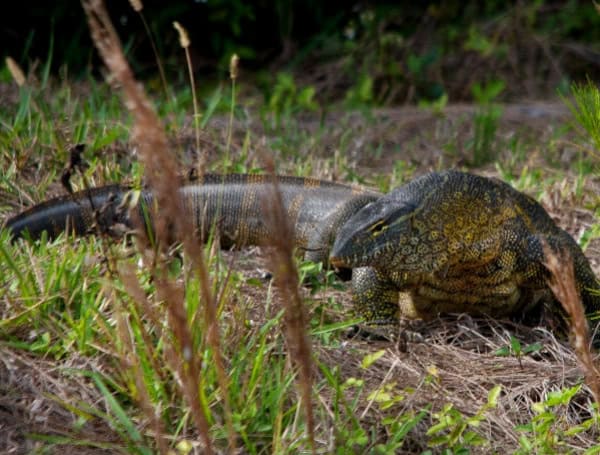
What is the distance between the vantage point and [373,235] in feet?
13.7

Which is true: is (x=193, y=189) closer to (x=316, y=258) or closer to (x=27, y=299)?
(x=316, y=258)

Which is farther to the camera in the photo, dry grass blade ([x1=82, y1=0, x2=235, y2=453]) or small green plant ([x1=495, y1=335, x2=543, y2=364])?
small green plant ([x1=495, y1=335, x2=543, y2=364])

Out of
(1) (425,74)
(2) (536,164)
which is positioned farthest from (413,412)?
(1) (425,74)

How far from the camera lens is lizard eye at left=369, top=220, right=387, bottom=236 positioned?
417 centimetres

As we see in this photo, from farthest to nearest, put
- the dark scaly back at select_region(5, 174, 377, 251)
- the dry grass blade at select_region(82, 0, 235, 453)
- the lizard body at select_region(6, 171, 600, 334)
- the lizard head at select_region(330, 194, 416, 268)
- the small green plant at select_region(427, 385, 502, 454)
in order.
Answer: the dark scaly back at select_region(5, 174, 377, 251)
the lizard body at select_region(6, 171, 600, 334)
the lizard head at select_region(330, 194, 416, 268)
the small green plant at select_region(427, 385, 502, 454)
the dry grass blade at select_region(82, 0, 235, 453)

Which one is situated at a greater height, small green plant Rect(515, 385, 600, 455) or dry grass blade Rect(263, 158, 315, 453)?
dry grass blade Rect(263, 158, 315, 453)

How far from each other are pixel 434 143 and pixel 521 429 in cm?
448

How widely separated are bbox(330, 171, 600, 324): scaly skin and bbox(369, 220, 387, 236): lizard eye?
1 centimetres

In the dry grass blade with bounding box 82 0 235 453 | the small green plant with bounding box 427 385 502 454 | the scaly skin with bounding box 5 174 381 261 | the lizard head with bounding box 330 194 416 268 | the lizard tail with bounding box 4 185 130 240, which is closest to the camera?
the dry grass blade with bounding box 82 0 235 453

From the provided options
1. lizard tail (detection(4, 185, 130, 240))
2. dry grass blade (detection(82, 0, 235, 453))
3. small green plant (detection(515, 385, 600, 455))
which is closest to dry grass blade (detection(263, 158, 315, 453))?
dry grass blade (detection(82, 0, 235, 453))

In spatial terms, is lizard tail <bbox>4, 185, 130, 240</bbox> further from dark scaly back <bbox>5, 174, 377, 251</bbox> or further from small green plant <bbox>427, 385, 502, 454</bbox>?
small green plant <bbox>427, 385, 502, 454</bbox>

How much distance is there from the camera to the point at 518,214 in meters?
4.61

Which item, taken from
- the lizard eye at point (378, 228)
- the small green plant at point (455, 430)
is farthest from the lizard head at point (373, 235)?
the small green plant at point (455, 430)

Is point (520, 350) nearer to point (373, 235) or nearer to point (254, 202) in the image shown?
point (373, 235)
